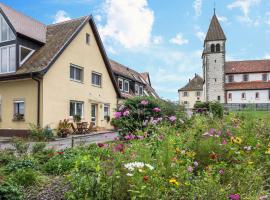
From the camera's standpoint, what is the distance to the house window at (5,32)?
18.5 metres

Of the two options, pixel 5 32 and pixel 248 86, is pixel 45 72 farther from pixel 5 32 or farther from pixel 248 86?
pixel 248 86

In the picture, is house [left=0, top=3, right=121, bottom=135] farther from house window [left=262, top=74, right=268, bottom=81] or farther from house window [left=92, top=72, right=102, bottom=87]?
house window [left=262, top=74, right=268, bottom=81]

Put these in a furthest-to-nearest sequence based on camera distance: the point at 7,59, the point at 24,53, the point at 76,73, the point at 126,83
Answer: the point at 126,83 < the point at 76,73 < the point at 24,53 < the point at 7,59

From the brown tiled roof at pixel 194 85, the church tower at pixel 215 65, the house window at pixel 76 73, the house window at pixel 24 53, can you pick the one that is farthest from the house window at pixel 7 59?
the brown tiled roof at pixel 194 85

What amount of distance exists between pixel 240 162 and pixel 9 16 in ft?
61.8

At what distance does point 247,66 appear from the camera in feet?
191

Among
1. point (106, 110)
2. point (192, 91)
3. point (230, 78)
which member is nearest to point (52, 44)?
point (106, 110)

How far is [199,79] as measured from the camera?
74562 mm

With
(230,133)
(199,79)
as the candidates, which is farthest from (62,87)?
(199,79)

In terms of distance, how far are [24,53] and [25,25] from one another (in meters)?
2.29

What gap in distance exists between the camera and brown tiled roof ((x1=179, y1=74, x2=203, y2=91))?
72.1 m

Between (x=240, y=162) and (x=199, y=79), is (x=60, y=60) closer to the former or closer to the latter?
(x=240, y=162)

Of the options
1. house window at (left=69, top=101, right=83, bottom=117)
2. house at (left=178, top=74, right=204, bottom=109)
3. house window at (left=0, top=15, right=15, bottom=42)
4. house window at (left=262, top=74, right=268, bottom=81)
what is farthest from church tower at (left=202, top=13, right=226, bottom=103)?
house window at (left=0, top=15, right=15, bottom=42)

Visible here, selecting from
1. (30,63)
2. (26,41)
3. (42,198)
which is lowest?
(42,198)
